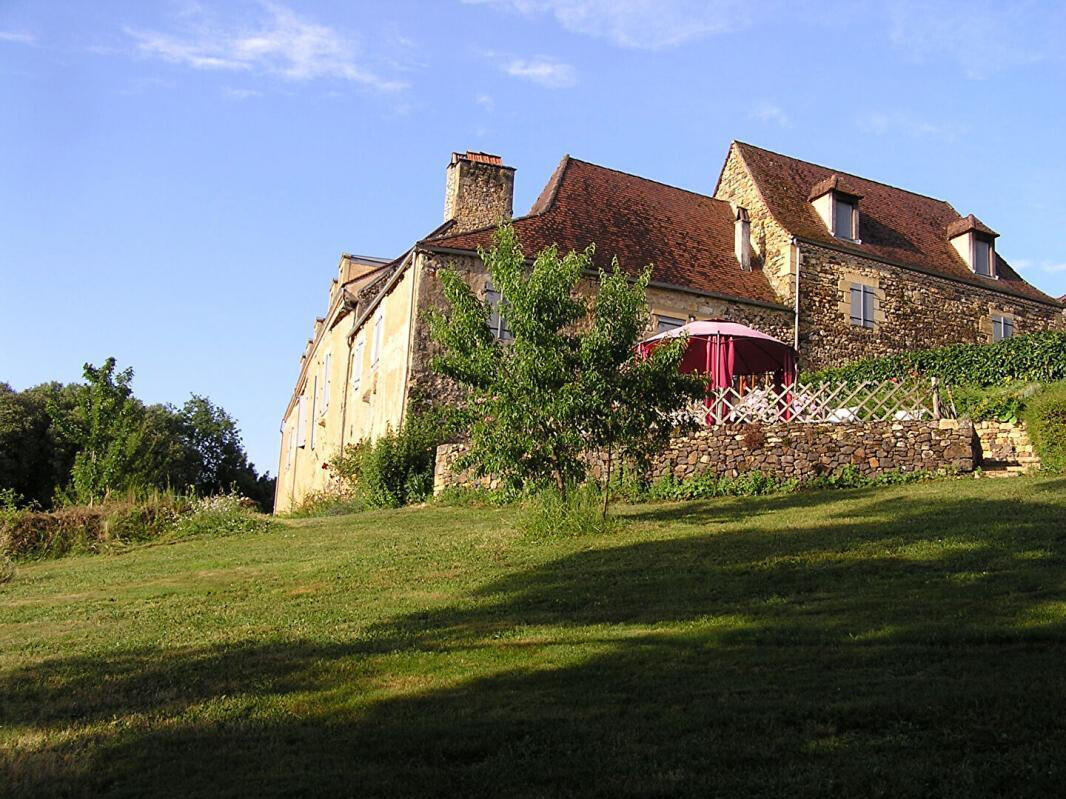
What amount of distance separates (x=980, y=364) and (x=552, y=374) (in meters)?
12.0

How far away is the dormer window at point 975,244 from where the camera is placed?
2878 cm

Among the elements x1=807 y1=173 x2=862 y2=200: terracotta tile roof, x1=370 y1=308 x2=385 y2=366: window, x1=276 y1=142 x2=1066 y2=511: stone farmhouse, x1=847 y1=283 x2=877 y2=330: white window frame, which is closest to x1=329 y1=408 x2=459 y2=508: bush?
x1=276 y1=142 x2=1066 y2=511: stone farmhouse

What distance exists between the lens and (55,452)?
34281 mm

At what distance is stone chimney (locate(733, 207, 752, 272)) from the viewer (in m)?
26.2

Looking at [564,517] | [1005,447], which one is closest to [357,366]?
[564,517]

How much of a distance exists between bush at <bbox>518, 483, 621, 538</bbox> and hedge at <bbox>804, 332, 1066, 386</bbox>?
33.3 ft

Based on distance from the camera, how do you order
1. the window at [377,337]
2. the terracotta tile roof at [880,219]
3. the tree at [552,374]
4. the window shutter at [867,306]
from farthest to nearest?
the terracotta tile roof at [880,219] < the window shutter at [867,306] < the window at [377,337] < the tree at [552,374]

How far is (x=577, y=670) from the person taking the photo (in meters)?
6.51

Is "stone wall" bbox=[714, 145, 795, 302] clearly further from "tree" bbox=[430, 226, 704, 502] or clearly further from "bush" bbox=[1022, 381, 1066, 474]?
"tree" bbox=[430, 226, 704, 502]

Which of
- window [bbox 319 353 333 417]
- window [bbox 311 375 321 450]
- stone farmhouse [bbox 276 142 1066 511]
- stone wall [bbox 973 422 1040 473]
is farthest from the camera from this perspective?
window [bbox 311 375 321 450]

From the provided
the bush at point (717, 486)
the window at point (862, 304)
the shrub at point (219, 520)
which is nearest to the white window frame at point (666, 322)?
the window at point (862, 304)

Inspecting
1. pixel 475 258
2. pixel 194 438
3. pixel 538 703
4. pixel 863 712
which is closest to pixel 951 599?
pixel 863 712

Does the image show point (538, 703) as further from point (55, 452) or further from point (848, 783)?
point (55, 452)

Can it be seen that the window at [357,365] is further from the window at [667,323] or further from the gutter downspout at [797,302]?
the gutter downspout at [797,302]
